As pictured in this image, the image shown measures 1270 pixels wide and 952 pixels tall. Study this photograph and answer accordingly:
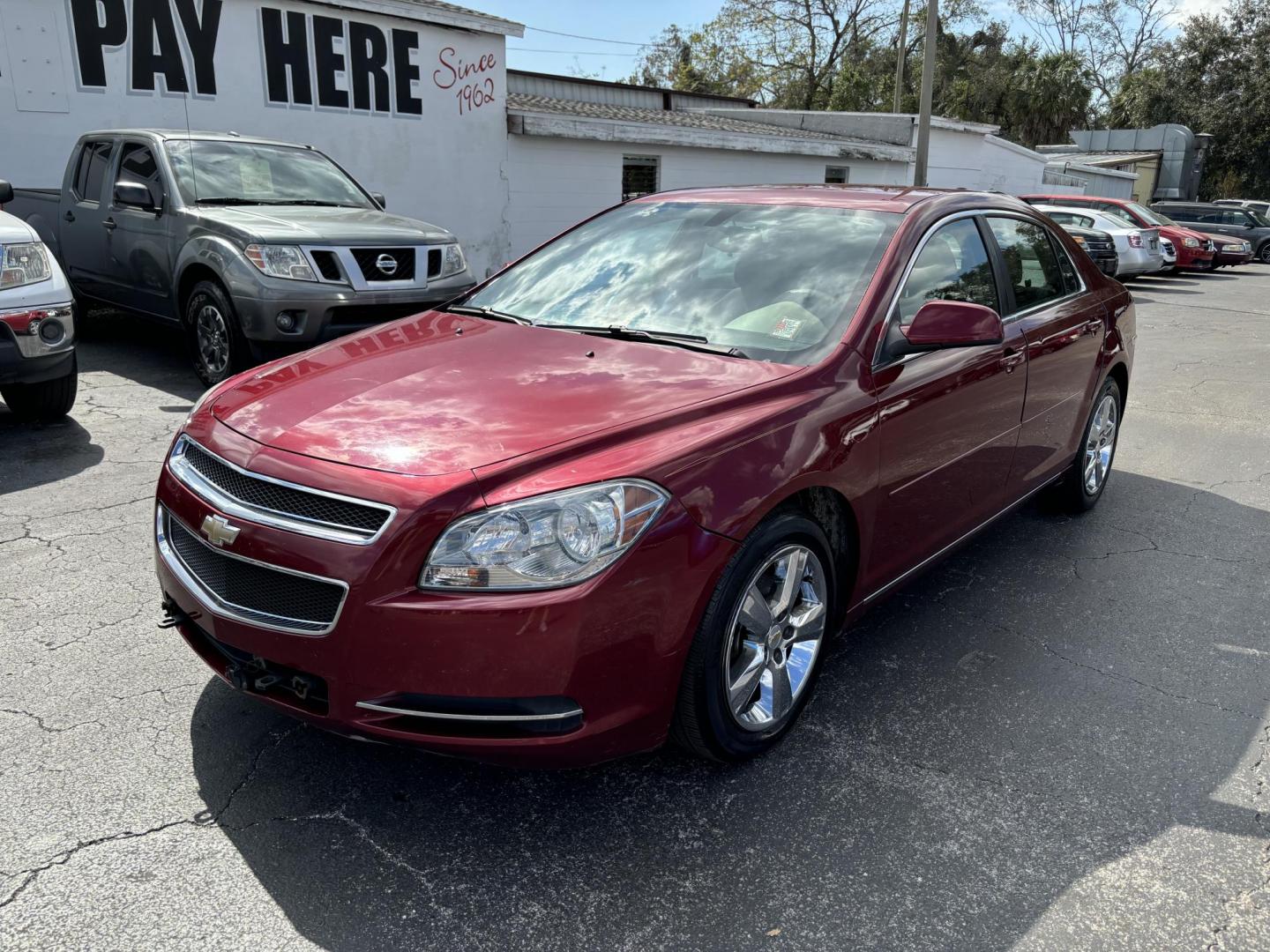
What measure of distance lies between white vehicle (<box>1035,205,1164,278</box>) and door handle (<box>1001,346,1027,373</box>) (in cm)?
1601

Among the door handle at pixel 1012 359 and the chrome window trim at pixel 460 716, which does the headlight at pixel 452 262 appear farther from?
the chrome window trim at pixel 460 716

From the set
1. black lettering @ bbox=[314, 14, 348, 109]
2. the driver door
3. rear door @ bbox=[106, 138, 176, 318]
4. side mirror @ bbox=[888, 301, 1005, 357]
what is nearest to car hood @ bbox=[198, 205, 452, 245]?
rear door @ bbox=[106, 138, 176, 318]

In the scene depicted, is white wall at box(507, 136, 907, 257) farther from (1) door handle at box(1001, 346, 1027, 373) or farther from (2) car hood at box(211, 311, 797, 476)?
(2) car hood at box(211, 311, 797, 476)

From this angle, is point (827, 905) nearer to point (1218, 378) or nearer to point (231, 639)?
point (231, 639)

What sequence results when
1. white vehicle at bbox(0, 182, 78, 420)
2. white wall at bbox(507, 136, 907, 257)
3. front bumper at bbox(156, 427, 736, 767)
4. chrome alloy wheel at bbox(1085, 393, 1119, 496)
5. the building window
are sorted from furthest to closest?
the building window
white wall at bbox(507, 136, 907, 257)
white vehicle at bbox(0, 182, 78, 420)
chrome alloy wheel at bbox(1085, 393, 1119, 496)
front bumper at bbox(156, 427, 736, 767)

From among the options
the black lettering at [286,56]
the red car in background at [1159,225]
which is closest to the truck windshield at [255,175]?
the black lettering at [286,56]

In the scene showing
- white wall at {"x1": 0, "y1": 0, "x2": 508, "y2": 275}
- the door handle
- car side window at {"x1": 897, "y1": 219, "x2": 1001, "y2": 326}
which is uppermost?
white wall at {"x1": 0, "y1": 0, "x2": 508, "y2": 275}

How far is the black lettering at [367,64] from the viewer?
1308 centimetres

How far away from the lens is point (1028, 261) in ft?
14.4

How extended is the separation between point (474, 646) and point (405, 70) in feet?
43.4

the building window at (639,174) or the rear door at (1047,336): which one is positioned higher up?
the building window at (639,174)

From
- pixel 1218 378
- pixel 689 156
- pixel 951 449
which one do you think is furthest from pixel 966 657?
pixel 689 156

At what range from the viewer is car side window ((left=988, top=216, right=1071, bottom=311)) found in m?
4.18

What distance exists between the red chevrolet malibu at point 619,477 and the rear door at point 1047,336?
0.05m
